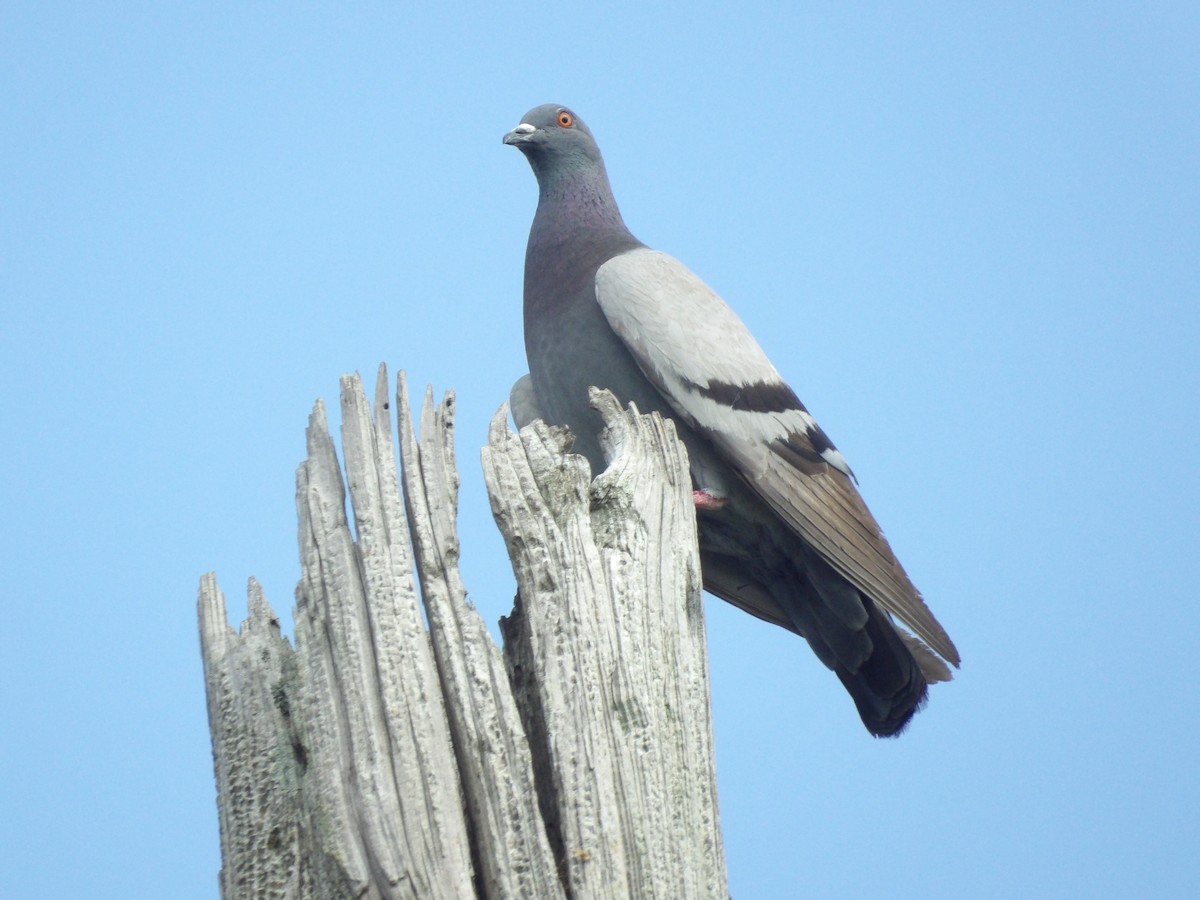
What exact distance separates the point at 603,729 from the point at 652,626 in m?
0.37

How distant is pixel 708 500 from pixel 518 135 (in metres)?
2.44

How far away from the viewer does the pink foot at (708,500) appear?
17.7 ft

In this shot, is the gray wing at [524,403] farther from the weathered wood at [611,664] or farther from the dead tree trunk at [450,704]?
the dead tree trunk at [450,704]

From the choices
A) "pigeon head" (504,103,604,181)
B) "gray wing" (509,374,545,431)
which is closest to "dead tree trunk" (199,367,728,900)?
"gray wing" (509,374,545,431)

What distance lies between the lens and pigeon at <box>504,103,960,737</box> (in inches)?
209

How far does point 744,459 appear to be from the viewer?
17.4 ft

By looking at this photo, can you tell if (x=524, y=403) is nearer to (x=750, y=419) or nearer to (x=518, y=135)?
(x=750, y=419)

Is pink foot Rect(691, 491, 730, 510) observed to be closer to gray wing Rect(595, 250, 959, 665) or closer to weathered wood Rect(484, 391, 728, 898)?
gray wing Rect(595, 250, 959, 665)

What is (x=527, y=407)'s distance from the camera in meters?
Result: 6.16

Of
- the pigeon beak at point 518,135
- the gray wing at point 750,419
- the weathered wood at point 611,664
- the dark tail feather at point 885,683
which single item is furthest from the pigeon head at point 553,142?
the weathered wood at point 611,664

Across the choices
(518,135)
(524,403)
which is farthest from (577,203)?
(524,403)

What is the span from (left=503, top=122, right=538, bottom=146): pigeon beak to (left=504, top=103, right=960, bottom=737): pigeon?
3.31ft

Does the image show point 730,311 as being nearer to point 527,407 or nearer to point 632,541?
point 527,407

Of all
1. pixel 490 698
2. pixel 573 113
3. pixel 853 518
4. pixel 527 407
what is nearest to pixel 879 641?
pixel 853 518
